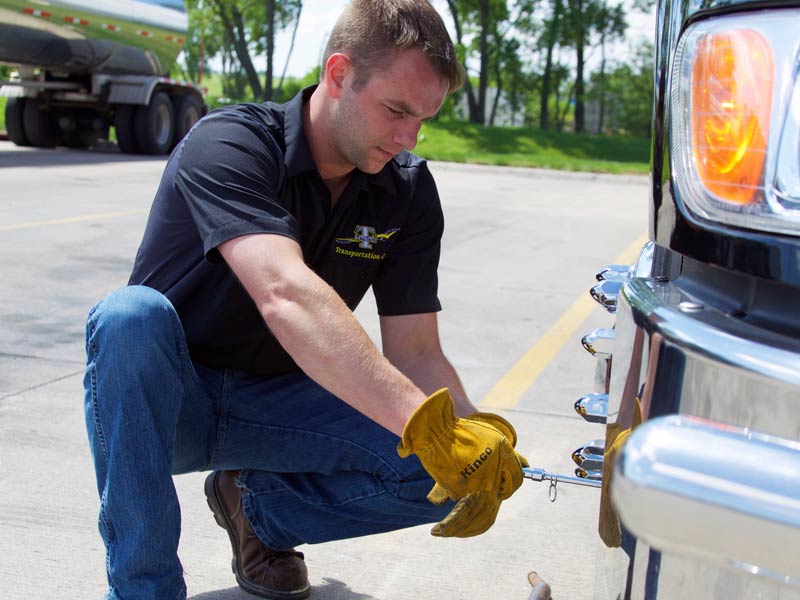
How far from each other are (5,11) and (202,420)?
13232mm

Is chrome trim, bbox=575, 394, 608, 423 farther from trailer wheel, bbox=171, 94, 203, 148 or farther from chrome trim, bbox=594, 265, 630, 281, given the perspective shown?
trailer wheel, bbox=171, 94, 203, 148

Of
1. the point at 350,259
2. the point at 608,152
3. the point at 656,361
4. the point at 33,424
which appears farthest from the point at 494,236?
the point at 608,152

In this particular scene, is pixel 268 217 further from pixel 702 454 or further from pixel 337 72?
pixel 702 454

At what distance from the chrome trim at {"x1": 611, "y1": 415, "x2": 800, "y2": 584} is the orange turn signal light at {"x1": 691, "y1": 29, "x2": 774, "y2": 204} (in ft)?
1.31

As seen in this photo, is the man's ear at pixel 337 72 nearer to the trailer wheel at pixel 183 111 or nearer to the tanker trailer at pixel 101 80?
the tanker trailer at pixel 101 80

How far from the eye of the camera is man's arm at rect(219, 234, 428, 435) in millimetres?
1760

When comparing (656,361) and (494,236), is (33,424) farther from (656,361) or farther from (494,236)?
(494,236)

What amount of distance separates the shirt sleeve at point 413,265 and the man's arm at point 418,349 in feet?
0.08

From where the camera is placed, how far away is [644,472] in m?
0.91

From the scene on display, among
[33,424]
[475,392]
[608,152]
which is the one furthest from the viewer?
[608,152]

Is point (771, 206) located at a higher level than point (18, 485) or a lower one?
higher

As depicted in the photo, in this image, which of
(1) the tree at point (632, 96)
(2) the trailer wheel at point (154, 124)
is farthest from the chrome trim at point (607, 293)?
(1) the tree at point (632, 96)

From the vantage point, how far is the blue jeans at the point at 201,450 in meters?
1.93

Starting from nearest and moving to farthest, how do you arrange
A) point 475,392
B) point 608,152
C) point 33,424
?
1. point 33,424
2. point 475,392
3. point 608,152
